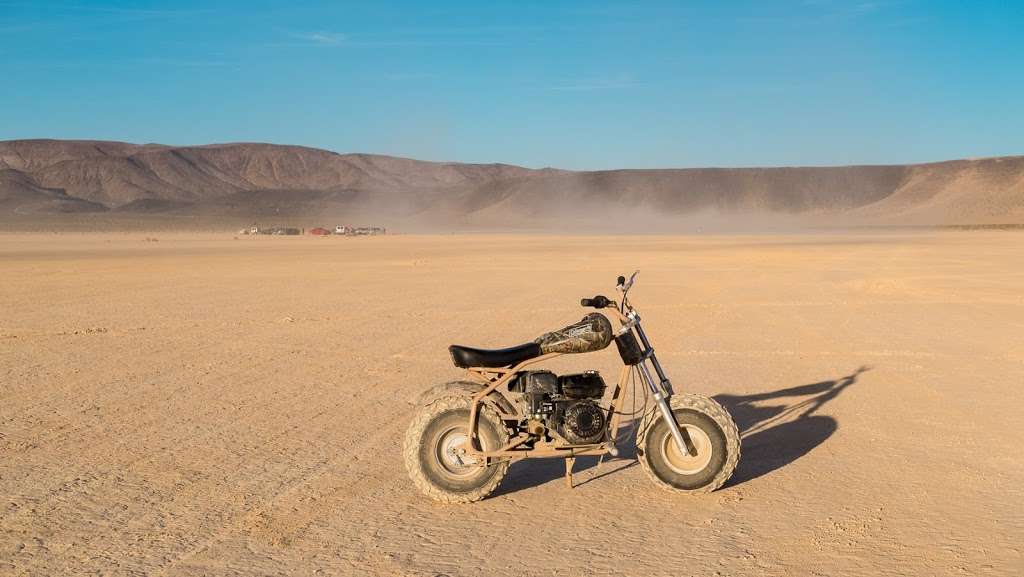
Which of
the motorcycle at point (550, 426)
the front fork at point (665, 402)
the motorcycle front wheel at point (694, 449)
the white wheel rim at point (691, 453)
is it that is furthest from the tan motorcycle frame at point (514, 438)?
the white wheel rim at point (691, 453)

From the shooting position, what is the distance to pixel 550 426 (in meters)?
6.52

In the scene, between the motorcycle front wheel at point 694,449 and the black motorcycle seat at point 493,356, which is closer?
the black motorcycle seat at point 493,356

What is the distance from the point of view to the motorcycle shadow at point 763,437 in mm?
7238

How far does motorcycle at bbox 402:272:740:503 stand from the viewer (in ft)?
21.2

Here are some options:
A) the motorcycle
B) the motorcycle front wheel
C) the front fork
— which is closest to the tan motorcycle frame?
the motorcycle

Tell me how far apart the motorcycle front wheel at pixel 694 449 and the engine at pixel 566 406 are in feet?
1.36

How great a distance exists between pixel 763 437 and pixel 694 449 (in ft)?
6.29

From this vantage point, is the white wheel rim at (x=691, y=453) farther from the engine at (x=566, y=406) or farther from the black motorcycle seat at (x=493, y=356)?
the black motorcycle seat at (x=493, y=356)

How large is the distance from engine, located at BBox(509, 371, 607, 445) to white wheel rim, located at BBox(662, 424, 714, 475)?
518mm

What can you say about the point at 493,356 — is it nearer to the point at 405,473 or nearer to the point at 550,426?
the point at 550,426

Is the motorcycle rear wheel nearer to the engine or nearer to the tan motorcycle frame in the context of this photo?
the tan motorcycle frame

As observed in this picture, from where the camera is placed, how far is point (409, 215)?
183m

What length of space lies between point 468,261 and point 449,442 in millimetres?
30990

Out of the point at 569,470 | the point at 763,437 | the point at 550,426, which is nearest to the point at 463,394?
the point at 550,426
